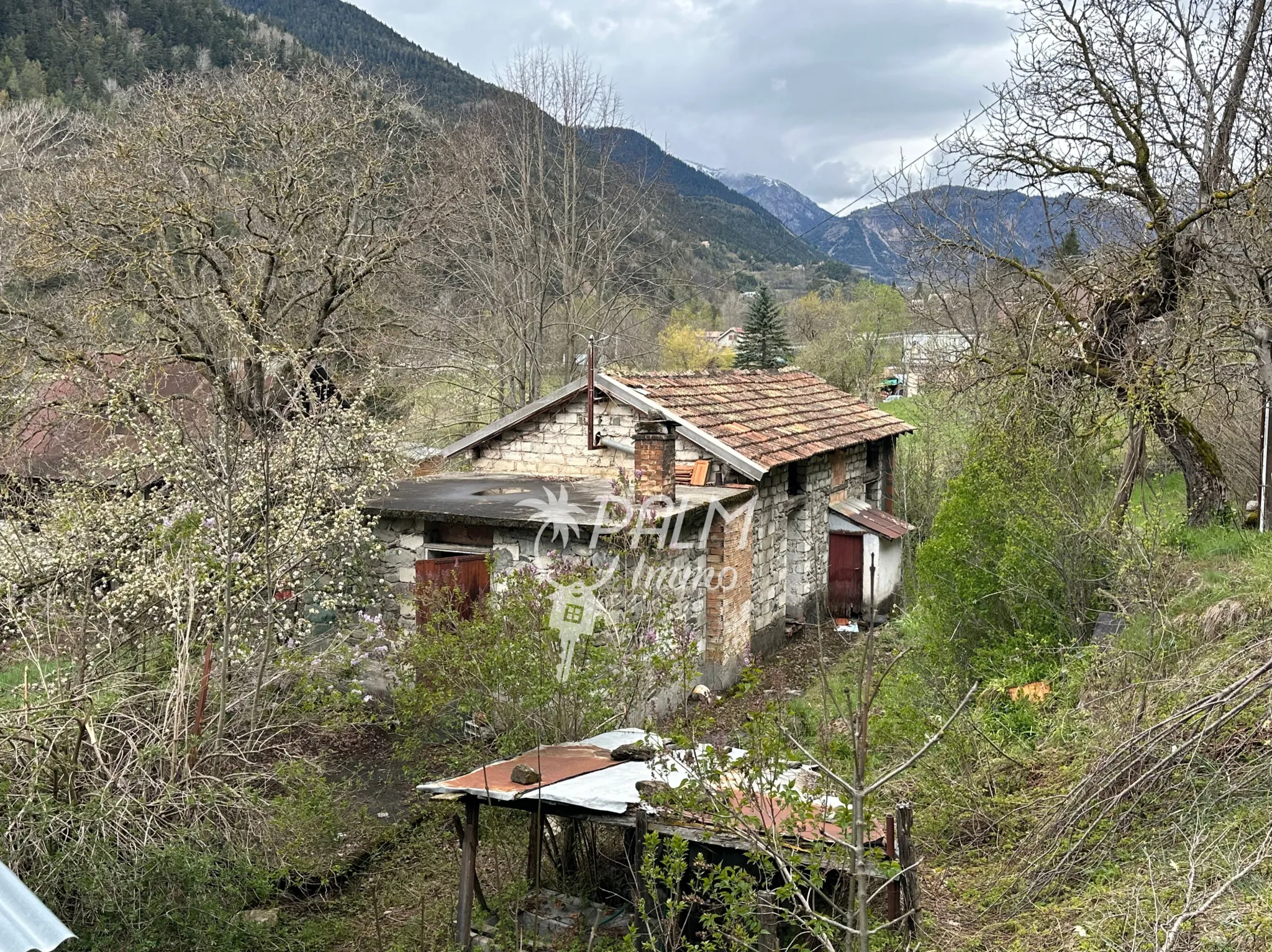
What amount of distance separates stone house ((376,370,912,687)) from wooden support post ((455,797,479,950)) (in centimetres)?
463

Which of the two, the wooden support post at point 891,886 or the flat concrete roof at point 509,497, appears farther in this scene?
the flat concrete roof at point 509,497

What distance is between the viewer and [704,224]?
66375mm

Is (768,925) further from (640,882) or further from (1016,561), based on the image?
(1016,561)

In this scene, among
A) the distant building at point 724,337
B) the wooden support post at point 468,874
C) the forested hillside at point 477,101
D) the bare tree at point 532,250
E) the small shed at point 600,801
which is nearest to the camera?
the small shed at point 600,801

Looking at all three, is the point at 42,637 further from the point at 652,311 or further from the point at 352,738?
the point at 652,311

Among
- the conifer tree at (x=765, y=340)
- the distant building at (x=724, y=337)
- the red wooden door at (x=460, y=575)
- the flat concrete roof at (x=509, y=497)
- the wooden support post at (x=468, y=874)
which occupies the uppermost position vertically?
the distant building at (x=724, y=337)

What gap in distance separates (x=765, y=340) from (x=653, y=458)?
108ft

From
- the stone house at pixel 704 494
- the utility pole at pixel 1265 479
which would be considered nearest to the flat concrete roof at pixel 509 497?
the stone house at pixel 704 494

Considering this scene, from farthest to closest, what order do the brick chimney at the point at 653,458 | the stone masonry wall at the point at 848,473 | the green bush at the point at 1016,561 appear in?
1. the stone masonry wall at the point at 848,473
2. the brick chimney at the point at 653,458
3. the green bush at the point at 1016,561

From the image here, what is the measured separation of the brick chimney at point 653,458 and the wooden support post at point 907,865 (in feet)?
22.0

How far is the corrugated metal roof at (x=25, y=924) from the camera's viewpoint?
6.43ft

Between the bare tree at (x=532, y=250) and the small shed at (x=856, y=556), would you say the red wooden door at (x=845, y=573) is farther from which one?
the bare tree at (x=532, y=250)

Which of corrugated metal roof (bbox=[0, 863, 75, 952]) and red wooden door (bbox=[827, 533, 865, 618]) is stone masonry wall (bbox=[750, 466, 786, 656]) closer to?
red wooden door (bbox=[827, 533, 865, 618])

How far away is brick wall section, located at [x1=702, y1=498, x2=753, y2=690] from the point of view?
39.0ft
